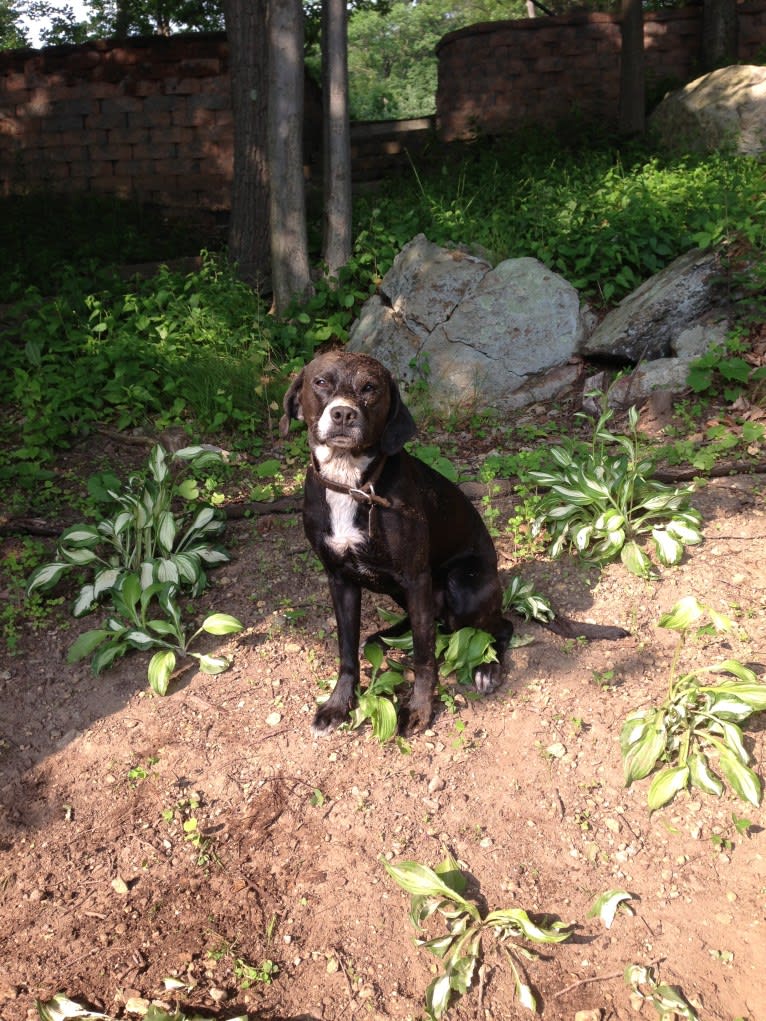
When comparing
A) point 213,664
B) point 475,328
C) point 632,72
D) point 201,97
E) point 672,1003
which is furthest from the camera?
point 201,97

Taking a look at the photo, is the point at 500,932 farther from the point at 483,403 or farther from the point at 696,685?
the point at 483,403

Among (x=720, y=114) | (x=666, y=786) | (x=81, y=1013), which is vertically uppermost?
(x=720, y=114)

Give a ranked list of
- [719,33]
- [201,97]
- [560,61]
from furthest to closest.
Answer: [560,61], [719,33], [201,97]

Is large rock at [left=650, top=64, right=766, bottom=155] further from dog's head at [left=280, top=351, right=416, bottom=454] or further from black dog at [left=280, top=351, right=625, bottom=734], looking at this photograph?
dog's head at [left=280, top=351, right=416, bottom=454]

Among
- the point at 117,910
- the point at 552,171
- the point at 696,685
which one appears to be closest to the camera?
the point at 117,910

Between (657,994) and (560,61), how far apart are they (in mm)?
11779

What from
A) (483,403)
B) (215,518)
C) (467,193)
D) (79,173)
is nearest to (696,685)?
(215,518)

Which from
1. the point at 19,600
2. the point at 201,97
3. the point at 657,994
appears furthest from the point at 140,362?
the point at 201,97

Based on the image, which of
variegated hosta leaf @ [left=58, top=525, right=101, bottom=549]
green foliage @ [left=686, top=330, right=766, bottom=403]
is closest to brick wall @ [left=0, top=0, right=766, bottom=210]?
green foliage @ [left=686, top=330, right=766, bottom=403]

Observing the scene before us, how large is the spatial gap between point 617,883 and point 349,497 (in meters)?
1.61

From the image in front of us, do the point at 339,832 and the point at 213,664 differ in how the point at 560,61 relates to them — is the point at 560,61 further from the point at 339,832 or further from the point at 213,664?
the point at 339,832

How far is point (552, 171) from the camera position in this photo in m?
9.38

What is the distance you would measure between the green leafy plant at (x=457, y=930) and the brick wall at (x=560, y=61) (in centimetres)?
1073

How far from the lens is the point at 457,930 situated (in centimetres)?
279
